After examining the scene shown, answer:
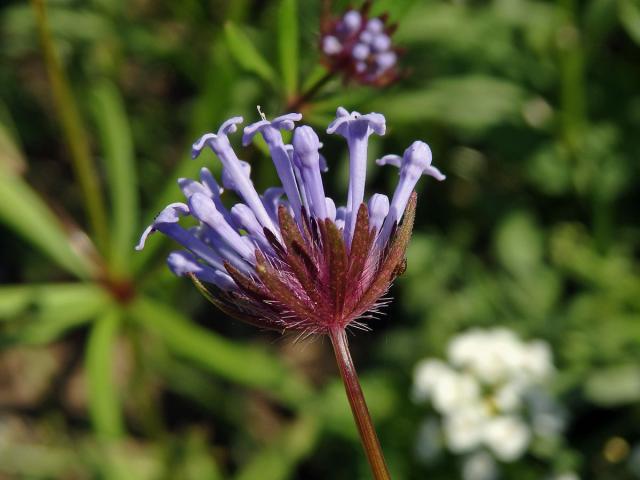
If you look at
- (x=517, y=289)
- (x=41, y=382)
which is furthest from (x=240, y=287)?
(x=41, y=382)

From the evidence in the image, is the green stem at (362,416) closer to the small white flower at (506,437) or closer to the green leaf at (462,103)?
the small white flower at (506,437)

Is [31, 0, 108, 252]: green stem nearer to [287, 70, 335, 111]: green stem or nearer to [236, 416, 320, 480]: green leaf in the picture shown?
[287, 70, 335, 111]: green stem

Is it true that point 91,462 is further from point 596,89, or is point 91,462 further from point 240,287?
point 596,89

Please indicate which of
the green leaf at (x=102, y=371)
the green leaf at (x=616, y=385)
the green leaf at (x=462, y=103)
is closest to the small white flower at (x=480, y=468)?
the green leaf at (x=616, y=385)

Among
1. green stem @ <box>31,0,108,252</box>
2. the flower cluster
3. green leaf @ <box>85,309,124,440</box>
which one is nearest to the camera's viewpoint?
the flower cluster

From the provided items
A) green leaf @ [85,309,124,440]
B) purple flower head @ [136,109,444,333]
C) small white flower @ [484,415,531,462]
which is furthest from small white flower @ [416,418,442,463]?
purple flower head @ [136,109,444,333]

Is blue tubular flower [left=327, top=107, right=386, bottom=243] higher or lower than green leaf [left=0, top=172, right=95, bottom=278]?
lower
